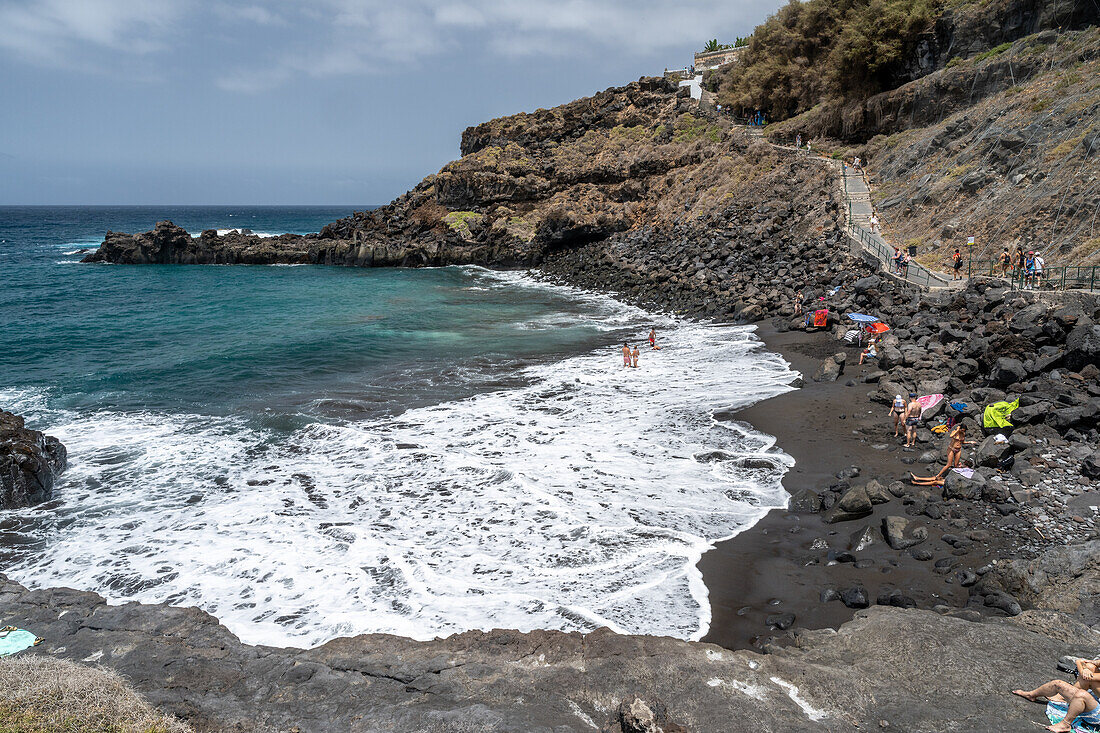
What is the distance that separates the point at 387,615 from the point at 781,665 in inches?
218

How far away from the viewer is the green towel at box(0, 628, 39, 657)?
7195mm

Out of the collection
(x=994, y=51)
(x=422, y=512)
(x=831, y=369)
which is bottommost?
(x=422, y=512)

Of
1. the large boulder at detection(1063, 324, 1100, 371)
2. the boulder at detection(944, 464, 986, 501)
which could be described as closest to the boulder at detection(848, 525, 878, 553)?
the boulder at detection(944, 464, 986, 501)

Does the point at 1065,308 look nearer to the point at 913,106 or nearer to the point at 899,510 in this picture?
the point at 899,510

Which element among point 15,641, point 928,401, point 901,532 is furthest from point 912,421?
point 15,641

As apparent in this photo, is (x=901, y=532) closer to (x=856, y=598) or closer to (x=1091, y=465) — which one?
(x=856, y=598)

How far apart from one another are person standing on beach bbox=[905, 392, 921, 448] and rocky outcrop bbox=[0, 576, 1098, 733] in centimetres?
659

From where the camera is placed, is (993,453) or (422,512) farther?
(422,512)

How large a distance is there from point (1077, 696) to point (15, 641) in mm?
11370

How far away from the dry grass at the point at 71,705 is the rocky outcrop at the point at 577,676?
1.39ft

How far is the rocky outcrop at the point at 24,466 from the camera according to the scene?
501 inches

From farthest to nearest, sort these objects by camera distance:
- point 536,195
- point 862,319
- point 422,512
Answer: point 536,195, point 862,319, point 422,512

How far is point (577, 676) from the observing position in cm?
681

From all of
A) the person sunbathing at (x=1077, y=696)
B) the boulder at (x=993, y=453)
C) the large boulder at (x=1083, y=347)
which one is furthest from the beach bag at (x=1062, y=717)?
the large boulder at (x=1083, y=347)
